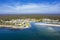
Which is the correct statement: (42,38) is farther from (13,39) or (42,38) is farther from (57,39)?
(13,39)

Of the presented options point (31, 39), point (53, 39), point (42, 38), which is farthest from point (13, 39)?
point (53, 39)

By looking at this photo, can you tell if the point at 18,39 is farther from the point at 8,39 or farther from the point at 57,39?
the point at 57,39

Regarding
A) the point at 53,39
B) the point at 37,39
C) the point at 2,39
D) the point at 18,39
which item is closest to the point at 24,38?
the point at 18,39

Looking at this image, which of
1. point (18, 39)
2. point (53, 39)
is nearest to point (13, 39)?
point (18, 39)

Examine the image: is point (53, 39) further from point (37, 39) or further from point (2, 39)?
point (2, 39)

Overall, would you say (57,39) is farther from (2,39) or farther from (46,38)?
(2,39)

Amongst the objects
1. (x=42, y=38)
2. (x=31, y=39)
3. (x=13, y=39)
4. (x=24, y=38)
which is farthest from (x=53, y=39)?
(x=13, y=39)
